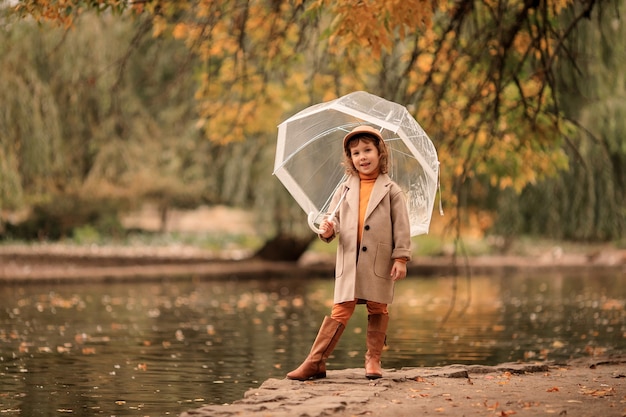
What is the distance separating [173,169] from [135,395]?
1873 cm

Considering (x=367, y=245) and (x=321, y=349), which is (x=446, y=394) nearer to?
(x=321, y=349)

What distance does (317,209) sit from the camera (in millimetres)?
7785

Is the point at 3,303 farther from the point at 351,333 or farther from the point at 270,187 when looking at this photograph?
the point at 270,187

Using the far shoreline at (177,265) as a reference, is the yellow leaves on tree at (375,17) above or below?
above

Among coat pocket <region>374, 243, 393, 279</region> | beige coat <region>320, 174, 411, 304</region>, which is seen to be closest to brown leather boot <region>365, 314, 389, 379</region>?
beige coat <region>320, 174, 411, 304</region>

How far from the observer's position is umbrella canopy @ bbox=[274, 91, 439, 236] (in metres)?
7.59

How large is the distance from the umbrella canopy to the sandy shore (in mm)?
1048

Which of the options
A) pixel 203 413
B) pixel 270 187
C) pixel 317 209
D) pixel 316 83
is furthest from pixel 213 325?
pixel 270 187

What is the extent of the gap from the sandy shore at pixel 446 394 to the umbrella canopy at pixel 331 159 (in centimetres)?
105

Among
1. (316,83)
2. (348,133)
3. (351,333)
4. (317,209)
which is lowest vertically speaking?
(351,333)

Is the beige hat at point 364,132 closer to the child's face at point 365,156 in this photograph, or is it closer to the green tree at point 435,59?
the child's face at point 365,156

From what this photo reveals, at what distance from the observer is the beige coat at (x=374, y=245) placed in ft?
23.7

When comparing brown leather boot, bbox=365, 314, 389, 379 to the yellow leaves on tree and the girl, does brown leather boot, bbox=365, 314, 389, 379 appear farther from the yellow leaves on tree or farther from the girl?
the yellow leaves on tree

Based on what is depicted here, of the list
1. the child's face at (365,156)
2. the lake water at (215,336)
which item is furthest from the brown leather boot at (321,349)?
the child's face at (365,156)
